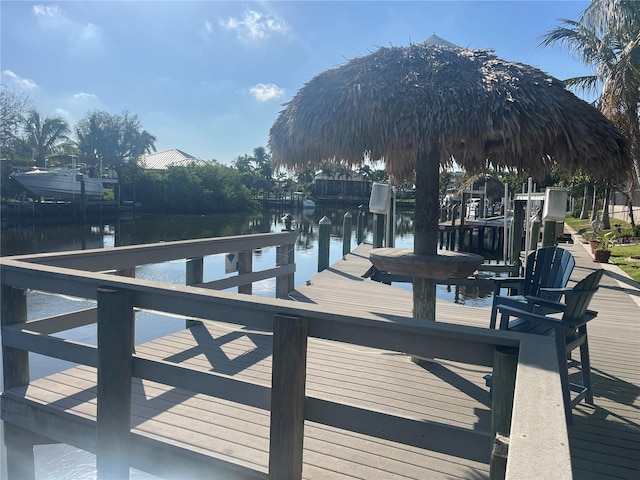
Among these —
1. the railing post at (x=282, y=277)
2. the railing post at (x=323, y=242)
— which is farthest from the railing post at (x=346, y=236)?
the railing post at (x=282, y=277)

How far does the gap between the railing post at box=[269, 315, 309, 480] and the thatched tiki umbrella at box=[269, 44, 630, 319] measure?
167cm

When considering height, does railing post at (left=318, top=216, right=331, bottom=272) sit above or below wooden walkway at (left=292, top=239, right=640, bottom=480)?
above

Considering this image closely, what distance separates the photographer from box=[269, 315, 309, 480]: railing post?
1.88 meters

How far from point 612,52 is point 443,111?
12838mm

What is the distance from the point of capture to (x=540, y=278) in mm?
3678

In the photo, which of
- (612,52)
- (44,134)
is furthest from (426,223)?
(44,134)

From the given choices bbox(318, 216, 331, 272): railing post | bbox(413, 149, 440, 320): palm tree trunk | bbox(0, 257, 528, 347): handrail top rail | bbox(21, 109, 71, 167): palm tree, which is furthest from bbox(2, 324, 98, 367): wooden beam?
bbox(21, 109, 71, 167): palm tree

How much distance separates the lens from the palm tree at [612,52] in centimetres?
1019

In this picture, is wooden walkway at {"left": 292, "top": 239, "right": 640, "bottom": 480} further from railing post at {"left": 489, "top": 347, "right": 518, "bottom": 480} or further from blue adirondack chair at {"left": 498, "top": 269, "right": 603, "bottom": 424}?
railing post at {"left": 489, "top": 347, "right": 518, "bottom": 480}

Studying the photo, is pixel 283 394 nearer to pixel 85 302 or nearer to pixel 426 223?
pixel 426 223

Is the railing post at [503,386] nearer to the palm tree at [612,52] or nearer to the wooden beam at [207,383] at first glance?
the wooden beam at [207,383]

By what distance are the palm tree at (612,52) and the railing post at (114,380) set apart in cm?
872

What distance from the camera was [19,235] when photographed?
78.5 ft

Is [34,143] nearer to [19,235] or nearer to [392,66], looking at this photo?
[19,235]
